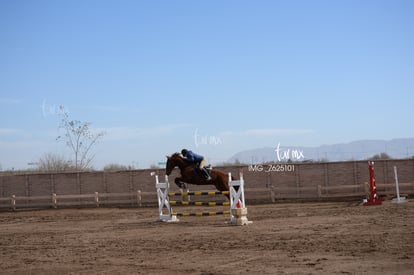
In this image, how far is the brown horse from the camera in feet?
73.0

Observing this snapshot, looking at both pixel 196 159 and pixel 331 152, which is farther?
pixel 331 152

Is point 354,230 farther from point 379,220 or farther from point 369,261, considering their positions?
point 369,261

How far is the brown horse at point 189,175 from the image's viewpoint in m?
22.3

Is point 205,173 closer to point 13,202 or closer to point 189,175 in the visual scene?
point 189,175

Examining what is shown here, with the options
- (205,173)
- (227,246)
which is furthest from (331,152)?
(227,246)

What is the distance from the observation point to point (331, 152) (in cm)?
4250

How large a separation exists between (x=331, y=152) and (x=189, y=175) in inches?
887

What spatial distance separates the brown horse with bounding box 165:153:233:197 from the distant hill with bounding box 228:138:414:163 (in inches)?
631

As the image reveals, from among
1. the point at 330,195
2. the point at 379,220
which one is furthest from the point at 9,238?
the point at 330,195

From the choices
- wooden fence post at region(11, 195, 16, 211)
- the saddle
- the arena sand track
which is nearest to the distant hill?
wooden fence post at region(11, 195, 16, 211)

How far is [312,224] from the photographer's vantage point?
17609 mm

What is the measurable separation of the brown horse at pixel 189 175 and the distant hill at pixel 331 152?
631 inches

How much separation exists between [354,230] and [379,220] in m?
2.49

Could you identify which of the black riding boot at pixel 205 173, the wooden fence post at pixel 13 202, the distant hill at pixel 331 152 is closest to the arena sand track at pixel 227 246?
the black riding boot at pixel 205 173
